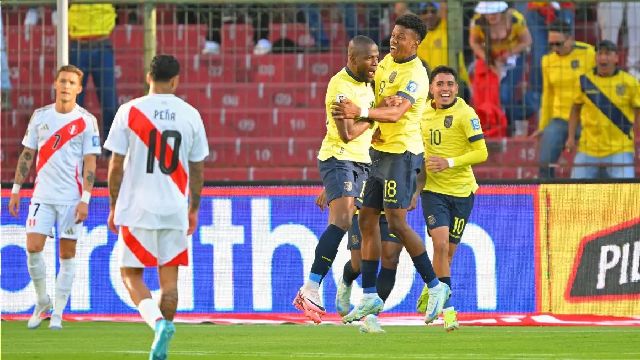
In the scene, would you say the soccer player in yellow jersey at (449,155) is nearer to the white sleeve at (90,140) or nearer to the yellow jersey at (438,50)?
the yellow jersey at (438,50)

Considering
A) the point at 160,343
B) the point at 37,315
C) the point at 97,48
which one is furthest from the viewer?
the point at 97,48

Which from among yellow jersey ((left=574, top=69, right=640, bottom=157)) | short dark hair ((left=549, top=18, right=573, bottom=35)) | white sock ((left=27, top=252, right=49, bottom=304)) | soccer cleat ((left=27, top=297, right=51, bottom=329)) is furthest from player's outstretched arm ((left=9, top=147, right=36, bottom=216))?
short dark hair ((left=549, top=18, right=573, bottom=35))

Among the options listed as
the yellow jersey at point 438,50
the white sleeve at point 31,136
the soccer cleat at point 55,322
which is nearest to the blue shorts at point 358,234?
the soccer cleat at point 55,322

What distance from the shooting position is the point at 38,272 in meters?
13.2

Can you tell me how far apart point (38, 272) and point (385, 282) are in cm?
317

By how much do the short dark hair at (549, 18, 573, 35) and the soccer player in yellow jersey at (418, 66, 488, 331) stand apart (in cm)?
400

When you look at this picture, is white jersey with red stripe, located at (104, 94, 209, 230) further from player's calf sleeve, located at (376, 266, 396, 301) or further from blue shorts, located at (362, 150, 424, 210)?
player's calf sleeve, located at (376, 266, 396, 301)

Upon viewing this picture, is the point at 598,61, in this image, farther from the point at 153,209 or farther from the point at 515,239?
the point at 153,209

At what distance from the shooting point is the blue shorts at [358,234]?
1217cm

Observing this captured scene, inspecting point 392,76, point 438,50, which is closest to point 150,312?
point 392,76

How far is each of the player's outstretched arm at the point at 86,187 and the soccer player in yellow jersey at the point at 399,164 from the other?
2575 millimetres

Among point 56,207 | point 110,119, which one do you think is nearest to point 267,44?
point 110,119

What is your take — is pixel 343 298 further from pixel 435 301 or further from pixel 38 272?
pixel 38 272

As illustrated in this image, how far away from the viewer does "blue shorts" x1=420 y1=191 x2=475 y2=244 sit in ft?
40.5
